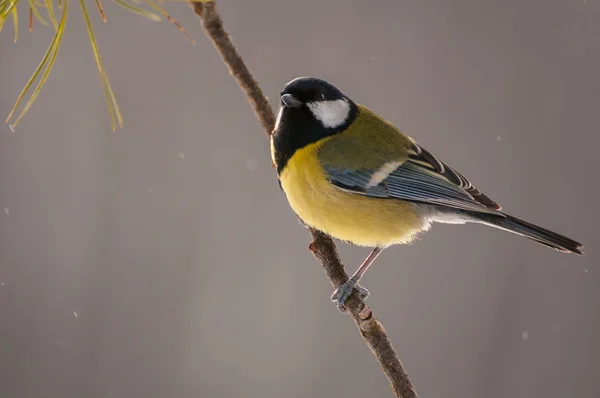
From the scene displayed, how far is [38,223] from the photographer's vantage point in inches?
157

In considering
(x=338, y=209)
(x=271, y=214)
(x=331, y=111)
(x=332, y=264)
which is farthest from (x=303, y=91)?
(x=271, y=214)

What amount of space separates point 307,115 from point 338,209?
248 mm

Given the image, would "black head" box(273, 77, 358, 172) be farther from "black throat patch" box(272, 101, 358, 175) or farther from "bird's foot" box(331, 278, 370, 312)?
"bird's foot" box(331, 278, 370, 312)

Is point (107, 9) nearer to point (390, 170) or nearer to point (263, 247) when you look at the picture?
point (263, 247)

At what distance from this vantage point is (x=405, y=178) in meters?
1.99

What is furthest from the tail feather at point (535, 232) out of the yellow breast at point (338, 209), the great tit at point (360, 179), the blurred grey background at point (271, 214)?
the blurred grey background at point (271, 214)

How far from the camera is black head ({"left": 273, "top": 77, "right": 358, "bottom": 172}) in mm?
1723

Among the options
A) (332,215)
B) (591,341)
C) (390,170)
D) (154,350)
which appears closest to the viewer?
(332,215)

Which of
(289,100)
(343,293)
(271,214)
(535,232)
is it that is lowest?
(271,214)

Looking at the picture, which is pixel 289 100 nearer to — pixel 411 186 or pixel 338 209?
pixel 338 209

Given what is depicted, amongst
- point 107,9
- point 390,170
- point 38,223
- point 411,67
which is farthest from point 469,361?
point 107,9

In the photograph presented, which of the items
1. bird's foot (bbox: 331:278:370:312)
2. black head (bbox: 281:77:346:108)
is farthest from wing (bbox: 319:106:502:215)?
bird's foot (bbox: 331:278:370:312)

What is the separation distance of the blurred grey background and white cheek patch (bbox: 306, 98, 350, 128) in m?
1.76

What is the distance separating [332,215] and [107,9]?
266cm
